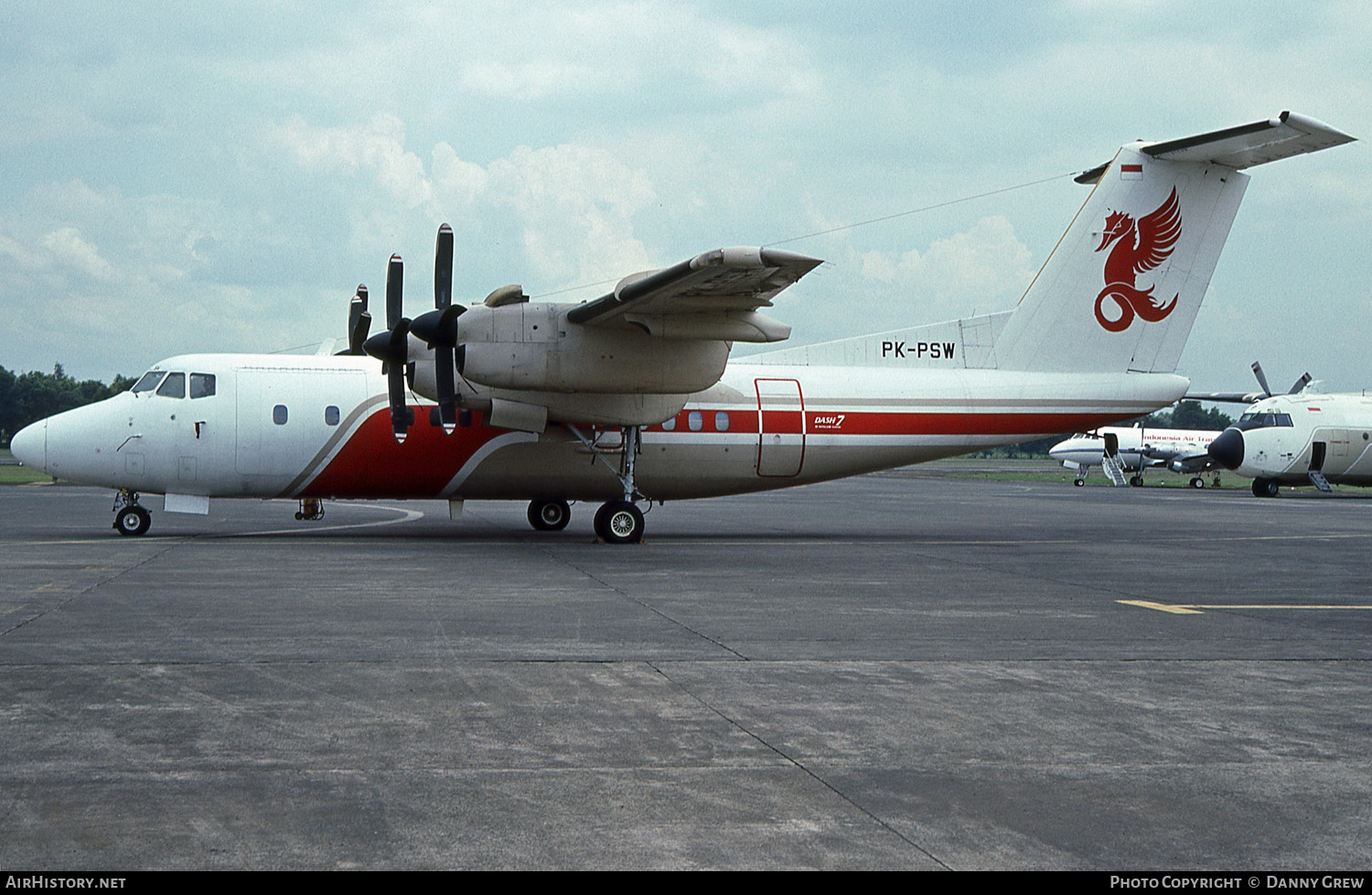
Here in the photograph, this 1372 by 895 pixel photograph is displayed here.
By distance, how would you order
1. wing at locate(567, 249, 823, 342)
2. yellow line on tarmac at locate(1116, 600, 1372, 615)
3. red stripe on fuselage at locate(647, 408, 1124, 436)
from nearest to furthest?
1. yellow line on tarmac at locate(1116, 600, 1372, 615)
2. wing at locate(567, 249, 823, 342)
3. red stripe on fuselage at locate(647, 408, 1124, 436)

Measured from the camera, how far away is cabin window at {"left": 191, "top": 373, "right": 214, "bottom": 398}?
19594mm

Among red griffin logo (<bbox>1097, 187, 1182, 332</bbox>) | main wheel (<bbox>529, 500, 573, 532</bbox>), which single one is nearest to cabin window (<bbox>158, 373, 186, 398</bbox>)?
main wheel (<bbox>529, 500, 573, 532</bbox>)

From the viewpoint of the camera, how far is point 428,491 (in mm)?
20203

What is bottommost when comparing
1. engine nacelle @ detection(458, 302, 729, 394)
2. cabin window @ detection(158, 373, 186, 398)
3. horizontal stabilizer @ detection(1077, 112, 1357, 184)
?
cabin window @ detection(158, 373, 186, 398)

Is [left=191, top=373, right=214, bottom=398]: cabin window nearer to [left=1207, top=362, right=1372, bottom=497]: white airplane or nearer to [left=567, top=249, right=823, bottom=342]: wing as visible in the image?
[left=567, top=249, right=823, bottom=342]: wing

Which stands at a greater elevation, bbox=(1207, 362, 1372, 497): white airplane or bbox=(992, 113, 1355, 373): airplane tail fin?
bbox=(992, 113, 1355, 373): airplane tail fin

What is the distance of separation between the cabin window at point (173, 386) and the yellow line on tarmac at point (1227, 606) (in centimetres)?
1545

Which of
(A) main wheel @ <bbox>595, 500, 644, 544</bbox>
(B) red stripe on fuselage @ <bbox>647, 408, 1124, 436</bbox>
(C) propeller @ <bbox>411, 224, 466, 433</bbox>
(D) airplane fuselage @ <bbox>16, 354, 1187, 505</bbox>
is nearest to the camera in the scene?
(C) propeller @ <bbox>411, 224, 466, 433</bbox>

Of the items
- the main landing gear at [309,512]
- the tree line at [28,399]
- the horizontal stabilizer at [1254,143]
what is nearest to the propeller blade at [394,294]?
the main landing gear at [309,512]

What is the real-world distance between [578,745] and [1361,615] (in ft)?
30.3

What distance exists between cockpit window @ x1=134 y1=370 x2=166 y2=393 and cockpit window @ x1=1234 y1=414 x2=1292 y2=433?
126ft

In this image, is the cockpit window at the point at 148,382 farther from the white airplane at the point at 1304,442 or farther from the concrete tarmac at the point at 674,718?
the white airplane at the point at 1304,442

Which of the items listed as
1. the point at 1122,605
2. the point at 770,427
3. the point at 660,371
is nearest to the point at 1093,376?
the point at 770,427

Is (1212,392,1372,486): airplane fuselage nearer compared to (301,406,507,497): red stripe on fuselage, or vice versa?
(301,406,507,497): red stripe on fuselage
